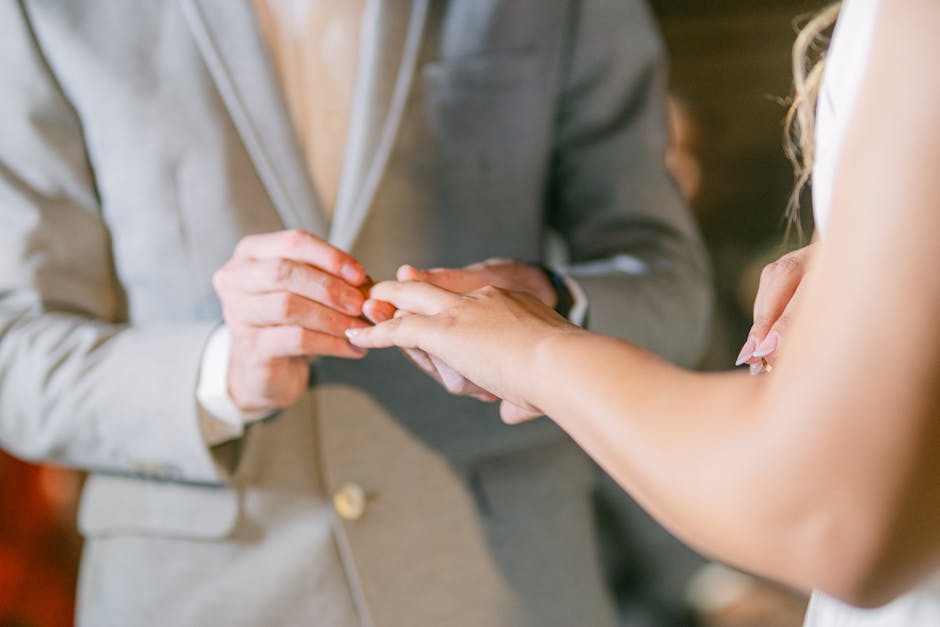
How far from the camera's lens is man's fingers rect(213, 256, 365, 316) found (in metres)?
0.45

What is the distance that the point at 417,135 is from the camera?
58 centimetres

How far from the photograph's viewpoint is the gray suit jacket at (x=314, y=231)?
538 millimetres

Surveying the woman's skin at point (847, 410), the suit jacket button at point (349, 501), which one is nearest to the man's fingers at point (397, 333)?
the woman's skin at point (847, 410)

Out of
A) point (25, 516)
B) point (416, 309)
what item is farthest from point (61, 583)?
point (416, 309)

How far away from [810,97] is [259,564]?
0.50m

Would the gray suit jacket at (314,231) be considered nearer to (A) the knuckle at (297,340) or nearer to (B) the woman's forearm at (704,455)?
(A) the knuckle at (297,340)

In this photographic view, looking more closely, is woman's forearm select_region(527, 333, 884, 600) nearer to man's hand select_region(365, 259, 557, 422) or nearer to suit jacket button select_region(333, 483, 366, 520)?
man's hand select_region(365, 259, 557, 422)

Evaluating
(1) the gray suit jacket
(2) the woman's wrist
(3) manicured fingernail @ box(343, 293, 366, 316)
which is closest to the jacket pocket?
(1) the gray suit jacket

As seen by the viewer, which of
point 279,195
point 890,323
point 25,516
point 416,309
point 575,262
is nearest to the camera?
point 890,323

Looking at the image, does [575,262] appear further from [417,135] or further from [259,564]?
[259,564]

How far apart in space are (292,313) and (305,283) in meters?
0.02

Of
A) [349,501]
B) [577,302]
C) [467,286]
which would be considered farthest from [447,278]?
[349,501]

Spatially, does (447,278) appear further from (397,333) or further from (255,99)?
(255,99)

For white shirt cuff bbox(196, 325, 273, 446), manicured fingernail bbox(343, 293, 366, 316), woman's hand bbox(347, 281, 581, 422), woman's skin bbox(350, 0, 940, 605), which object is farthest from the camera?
white shirt cuff bbox(196, 325, 273, 446)
